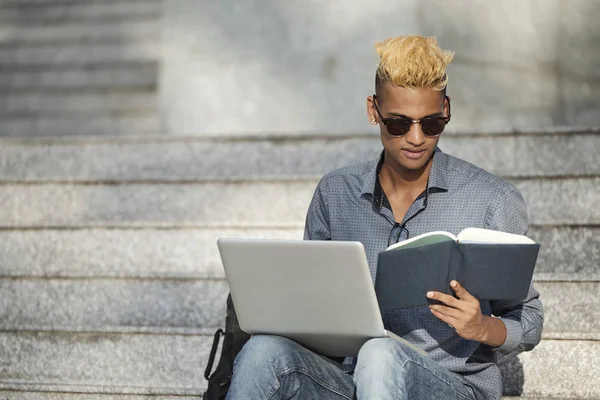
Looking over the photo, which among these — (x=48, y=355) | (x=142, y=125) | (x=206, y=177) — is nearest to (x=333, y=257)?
(x=48, y=355)

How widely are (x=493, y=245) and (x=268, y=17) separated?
12.1ft

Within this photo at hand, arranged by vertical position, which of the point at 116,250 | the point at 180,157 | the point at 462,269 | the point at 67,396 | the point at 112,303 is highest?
the point at 462,269

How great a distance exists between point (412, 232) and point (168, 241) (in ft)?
4.63

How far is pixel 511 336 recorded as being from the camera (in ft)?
7.63

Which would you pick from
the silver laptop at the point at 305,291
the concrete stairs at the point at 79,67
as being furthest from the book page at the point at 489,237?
the concrete stairs at the point at 79,67

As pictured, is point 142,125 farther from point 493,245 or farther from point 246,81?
point 493,245

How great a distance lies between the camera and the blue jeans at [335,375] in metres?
2.13

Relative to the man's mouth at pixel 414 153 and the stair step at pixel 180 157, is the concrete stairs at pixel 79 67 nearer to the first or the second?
the stair step at pixel 180 157

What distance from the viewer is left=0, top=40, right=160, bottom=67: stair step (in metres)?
5.80

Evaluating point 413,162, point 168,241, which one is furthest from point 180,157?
point 413,162

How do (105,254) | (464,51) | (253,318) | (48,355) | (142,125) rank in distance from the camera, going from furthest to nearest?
1. (142,125)
2. (464,51)
3. (105,254)
4. (48,355)
5. (253,318)

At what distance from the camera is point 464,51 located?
5.32 meters

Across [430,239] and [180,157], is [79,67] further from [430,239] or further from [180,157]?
[430,239]

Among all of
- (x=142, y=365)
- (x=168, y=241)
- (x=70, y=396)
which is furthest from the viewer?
(x=168, y=241)
